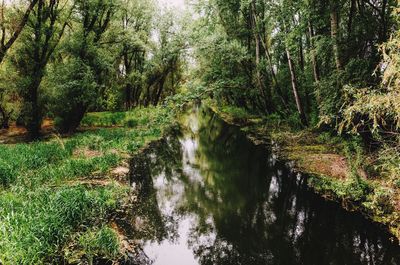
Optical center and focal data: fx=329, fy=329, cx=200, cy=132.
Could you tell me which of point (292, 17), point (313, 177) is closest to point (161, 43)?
point (292, 17)

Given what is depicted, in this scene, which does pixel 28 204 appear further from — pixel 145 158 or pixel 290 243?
pixel 145 158

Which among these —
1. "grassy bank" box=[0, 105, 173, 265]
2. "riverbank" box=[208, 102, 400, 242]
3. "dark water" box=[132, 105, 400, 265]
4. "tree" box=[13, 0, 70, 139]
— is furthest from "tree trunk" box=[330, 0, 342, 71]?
"tree" box=[13, 0, 70, 139]

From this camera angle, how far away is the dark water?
7949mm

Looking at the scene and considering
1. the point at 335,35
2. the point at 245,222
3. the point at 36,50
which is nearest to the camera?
the point at 245,222

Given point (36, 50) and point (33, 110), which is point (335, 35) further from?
point (33, 110)

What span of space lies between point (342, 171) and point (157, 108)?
12.1 metres

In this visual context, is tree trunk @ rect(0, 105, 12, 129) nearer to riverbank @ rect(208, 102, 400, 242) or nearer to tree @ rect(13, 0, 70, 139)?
tree @ rect(13, 0, 70, 139)

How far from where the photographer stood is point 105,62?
2245 cm

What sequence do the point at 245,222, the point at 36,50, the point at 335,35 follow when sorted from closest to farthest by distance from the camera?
1. the point at 245,222
2. the point at 335,35
3. the point at 36,50

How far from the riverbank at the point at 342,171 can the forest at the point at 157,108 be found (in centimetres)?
6

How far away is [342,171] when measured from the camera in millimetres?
12273

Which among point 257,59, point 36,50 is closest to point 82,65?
A: point 36,50

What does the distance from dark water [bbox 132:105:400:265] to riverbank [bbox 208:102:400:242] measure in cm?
45

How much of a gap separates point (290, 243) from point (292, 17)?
14.8 m
